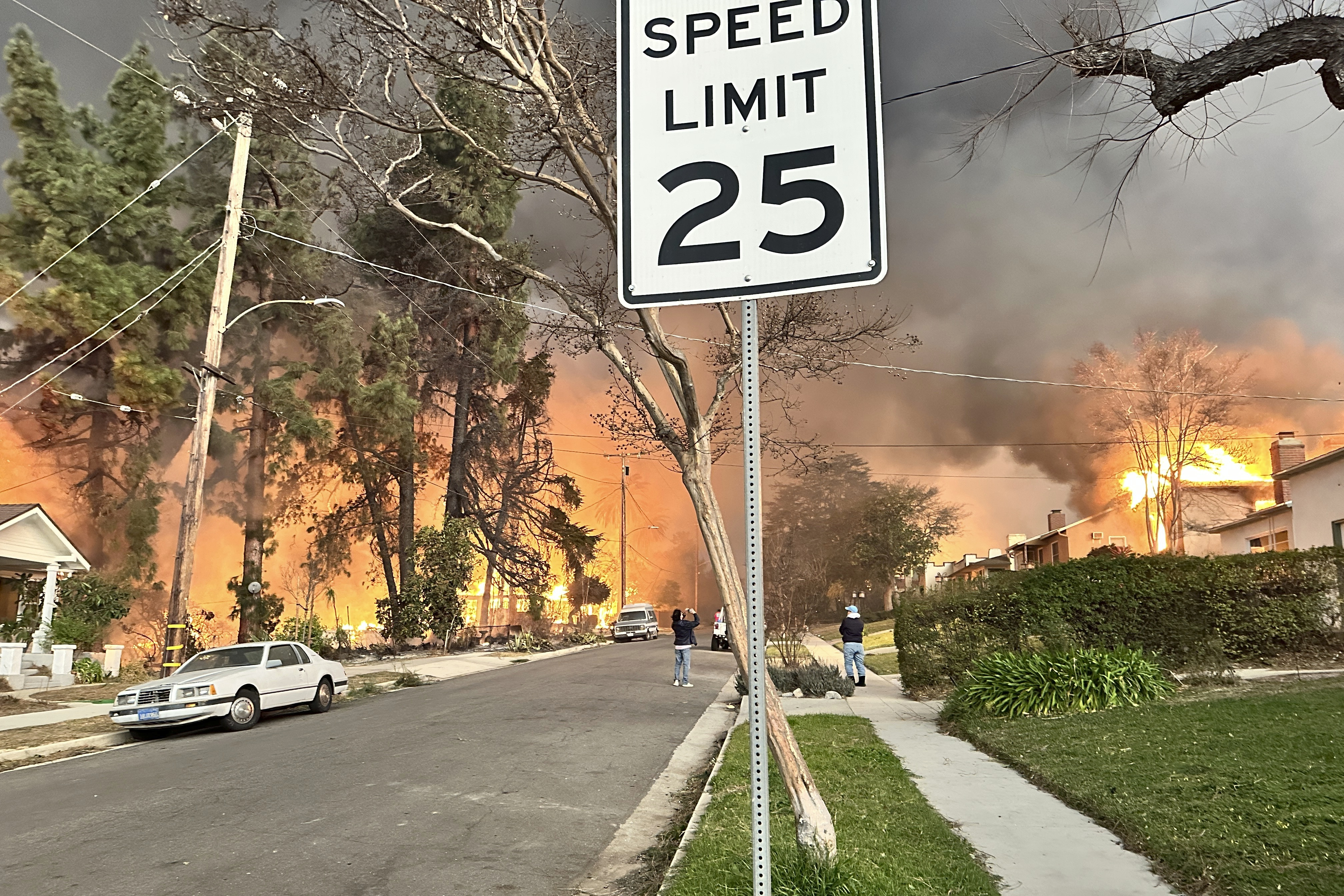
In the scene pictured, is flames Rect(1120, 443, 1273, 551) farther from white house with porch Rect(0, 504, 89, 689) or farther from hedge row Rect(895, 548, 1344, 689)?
white house with porch Rect(0, 504, 89, 689)

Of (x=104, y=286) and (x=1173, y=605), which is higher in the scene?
(x=104, y=286)

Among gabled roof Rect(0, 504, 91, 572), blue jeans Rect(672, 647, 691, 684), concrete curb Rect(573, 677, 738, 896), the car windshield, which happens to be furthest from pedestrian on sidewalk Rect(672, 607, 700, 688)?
gabled roof Rect(0, 504, 91, 572)

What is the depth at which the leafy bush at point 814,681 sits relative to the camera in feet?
58.2

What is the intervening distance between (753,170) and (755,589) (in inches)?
47.9

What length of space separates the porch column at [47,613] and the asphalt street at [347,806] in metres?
12.7

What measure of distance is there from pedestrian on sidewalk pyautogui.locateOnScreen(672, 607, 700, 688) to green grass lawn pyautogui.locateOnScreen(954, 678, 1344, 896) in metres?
9.06

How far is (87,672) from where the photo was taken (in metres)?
22.9

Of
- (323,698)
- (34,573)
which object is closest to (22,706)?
(323,698)

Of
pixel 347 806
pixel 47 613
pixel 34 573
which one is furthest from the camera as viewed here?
pixel 34 573

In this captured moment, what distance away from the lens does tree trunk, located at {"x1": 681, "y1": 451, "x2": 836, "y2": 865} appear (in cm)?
504

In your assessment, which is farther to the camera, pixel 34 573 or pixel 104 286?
pixel 104 286

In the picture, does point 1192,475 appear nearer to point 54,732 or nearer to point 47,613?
point 54,732

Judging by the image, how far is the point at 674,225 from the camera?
8.95 ft

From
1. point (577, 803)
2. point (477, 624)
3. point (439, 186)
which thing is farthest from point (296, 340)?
point (577, 803)
